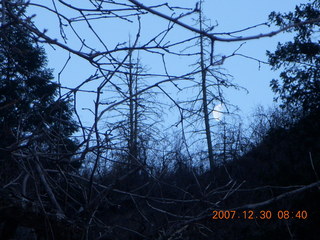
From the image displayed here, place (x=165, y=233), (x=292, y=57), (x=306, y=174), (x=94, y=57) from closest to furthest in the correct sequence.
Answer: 1. (x=94, y=57)
2. (x=165, y=233)
3. (x=306, y=174)
4. (x=292, y=57)

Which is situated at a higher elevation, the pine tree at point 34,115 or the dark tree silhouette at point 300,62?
the dark tree silhouette at point 300,62

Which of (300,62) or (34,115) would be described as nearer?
(34,115)

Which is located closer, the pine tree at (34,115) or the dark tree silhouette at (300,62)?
the pine tree at (34,115)

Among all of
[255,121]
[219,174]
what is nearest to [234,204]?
[219,174]

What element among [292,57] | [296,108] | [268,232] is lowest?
[268,232]

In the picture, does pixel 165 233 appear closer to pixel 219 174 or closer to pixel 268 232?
pixel 268 232

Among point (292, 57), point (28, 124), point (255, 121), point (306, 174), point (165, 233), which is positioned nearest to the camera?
point (165, 233)

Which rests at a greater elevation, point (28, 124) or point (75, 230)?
point (28, 124)

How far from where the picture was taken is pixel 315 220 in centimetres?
970

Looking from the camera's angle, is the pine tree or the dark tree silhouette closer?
the pine tree

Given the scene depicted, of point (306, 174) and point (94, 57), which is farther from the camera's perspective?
point (306, 174)

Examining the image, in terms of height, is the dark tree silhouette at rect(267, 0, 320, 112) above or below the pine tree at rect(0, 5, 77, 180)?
above

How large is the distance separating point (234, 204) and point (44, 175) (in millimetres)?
9433

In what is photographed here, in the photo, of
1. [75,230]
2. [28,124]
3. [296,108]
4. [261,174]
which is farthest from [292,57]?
[75,230]
